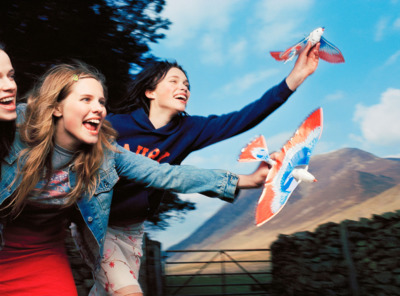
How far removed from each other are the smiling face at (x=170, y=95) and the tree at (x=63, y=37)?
10.5 ft

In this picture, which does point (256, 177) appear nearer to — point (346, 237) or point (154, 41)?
point (346, 237)

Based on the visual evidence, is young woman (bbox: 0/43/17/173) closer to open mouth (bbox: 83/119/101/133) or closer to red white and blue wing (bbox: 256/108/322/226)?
open mouth (bbox: 83/119/101/133)

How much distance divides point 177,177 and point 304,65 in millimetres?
888

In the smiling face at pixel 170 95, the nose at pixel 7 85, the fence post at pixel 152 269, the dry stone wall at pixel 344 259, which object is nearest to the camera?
the nose at pixel 7 85

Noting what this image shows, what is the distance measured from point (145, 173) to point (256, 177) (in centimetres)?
50

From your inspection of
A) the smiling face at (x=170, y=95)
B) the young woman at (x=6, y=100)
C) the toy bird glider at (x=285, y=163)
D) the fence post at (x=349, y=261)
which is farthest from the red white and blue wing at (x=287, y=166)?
the fence post at (x=349, y=261)

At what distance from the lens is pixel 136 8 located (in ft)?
22.8

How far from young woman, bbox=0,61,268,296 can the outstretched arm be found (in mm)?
593

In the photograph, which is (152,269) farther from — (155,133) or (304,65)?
(304,65)

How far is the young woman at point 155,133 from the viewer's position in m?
2.22

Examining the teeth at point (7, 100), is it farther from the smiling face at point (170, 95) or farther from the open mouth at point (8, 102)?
the smiling face at point (170, 95)

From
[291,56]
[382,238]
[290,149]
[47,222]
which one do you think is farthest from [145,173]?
[382,238]

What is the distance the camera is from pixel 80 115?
1.82 meters

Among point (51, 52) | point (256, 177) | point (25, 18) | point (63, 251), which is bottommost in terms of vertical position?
point (63, 251)
